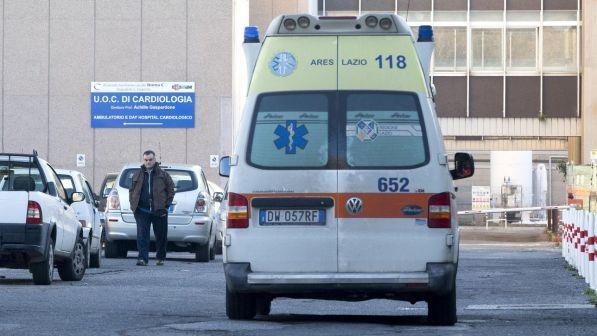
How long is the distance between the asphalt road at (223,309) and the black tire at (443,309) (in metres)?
0.14

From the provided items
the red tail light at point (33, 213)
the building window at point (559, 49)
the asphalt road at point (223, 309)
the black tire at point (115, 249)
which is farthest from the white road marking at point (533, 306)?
the building window at point (559, 49)

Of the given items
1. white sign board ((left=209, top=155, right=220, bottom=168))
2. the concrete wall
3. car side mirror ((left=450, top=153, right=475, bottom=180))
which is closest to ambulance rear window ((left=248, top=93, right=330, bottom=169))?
car side mirror ((left=450, top=153, right=475, bottom=180))

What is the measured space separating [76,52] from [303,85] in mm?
35195

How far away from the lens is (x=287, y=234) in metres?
13.2

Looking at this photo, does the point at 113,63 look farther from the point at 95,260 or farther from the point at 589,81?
the point at 95,260

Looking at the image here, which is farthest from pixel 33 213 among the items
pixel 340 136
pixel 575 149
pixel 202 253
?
pixel 575 149

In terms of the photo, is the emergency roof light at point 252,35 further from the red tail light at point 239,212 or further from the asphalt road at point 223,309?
the asphalt road at point 223,309

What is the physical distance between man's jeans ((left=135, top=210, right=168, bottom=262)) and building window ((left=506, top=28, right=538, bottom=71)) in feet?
96.0

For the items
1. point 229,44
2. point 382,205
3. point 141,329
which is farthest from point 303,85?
point 229,44

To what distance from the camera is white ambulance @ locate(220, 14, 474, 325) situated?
1319 cm

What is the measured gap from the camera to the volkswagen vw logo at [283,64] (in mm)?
13500

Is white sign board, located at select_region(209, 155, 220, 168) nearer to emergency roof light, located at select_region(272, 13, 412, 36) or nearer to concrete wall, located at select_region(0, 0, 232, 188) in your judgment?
concrete wall, located at select_region(0, 0, 232, 188)

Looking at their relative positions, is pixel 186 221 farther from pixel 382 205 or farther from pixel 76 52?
pixel 76 52

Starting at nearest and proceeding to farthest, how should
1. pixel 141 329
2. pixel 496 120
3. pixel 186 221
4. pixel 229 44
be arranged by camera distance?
1. pixel 141 329
2. pixel 186 221
3. pixel 229 44
4. pixel 496 120
